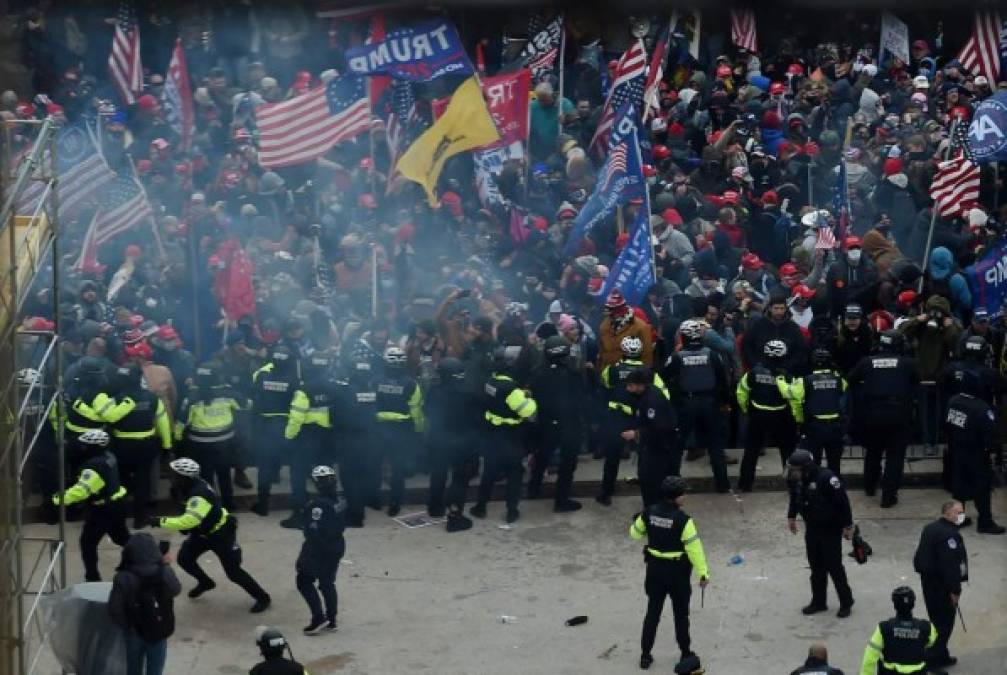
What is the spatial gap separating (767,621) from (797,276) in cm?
533

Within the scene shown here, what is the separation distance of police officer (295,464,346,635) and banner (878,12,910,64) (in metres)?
14.6

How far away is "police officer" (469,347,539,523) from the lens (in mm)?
14617

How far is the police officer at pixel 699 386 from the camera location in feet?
49.5

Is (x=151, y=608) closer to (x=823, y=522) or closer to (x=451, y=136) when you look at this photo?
(x=823, y=522)

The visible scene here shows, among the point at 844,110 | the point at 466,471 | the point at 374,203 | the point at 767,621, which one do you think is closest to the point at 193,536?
the point at 466,471

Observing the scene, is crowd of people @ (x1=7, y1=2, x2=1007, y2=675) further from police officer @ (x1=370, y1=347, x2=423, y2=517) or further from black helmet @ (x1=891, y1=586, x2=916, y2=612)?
black helmet @ (x1=891, y1=586, x2=916, y2=612)

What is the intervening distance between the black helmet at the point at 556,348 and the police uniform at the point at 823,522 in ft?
8.88

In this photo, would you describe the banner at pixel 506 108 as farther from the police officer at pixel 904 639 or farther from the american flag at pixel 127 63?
the police officer at pixel 904 639

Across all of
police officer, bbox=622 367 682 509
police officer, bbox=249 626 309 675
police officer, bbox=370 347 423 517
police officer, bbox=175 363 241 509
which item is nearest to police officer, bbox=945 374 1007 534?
police officer, bbox=622 367 682 509

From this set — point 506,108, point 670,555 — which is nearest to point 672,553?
point 670,555

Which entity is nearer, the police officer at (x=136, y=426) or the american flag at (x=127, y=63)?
the police officer at (x=136, y=426)

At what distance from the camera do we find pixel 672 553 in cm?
1202

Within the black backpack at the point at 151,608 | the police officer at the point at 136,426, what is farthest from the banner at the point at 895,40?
the black backpack at the point at 151,608

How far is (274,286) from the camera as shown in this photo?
58.2ft
